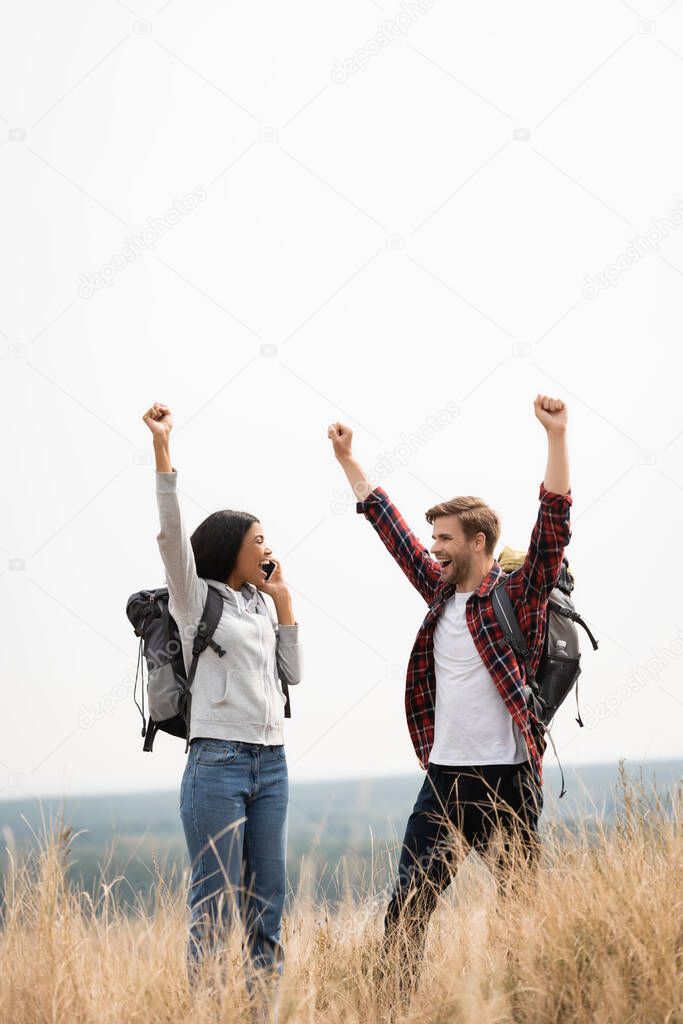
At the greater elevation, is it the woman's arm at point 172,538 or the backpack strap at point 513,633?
the woman's arm at point 172,538

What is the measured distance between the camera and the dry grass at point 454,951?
349 cm

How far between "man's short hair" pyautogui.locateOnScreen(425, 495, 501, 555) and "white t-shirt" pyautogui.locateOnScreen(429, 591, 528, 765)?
39cm

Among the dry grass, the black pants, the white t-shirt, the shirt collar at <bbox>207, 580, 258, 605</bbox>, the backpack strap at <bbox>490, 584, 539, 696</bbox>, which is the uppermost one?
the shirt collar at <bbox>207, 580, 258, 605</bbox>

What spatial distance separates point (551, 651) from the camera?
4.18 m

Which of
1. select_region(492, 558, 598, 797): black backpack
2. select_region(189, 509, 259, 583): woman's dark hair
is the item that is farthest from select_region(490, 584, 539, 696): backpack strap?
select_region(189, 509, 259, 583): woman's dark hair

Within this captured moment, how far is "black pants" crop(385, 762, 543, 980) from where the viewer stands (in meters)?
4.00

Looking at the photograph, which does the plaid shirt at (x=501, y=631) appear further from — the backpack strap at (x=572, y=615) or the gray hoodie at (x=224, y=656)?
the gray hoodie at (x=224, y=656)

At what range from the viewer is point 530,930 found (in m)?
3.74

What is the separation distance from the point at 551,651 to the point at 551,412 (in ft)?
3.19

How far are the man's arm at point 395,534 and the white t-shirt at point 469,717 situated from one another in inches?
16.4

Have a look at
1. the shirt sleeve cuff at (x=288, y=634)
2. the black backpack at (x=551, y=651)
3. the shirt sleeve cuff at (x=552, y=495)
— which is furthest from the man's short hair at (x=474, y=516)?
the shirt sleeve cuff at (x=288, y=634)

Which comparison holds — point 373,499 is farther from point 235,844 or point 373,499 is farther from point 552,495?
point 235,844

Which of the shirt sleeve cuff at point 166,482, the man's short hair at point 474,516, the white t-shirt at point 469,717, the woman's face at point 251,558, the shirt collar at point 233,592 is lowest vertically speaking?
the white t-shirt at point 469,717

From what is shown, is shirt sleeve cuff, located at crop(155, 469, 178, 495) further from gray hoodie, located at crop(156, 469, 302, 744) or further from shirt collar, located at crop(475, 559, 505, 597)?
shirt collar, located at crop(475, 559, 505, 597)
